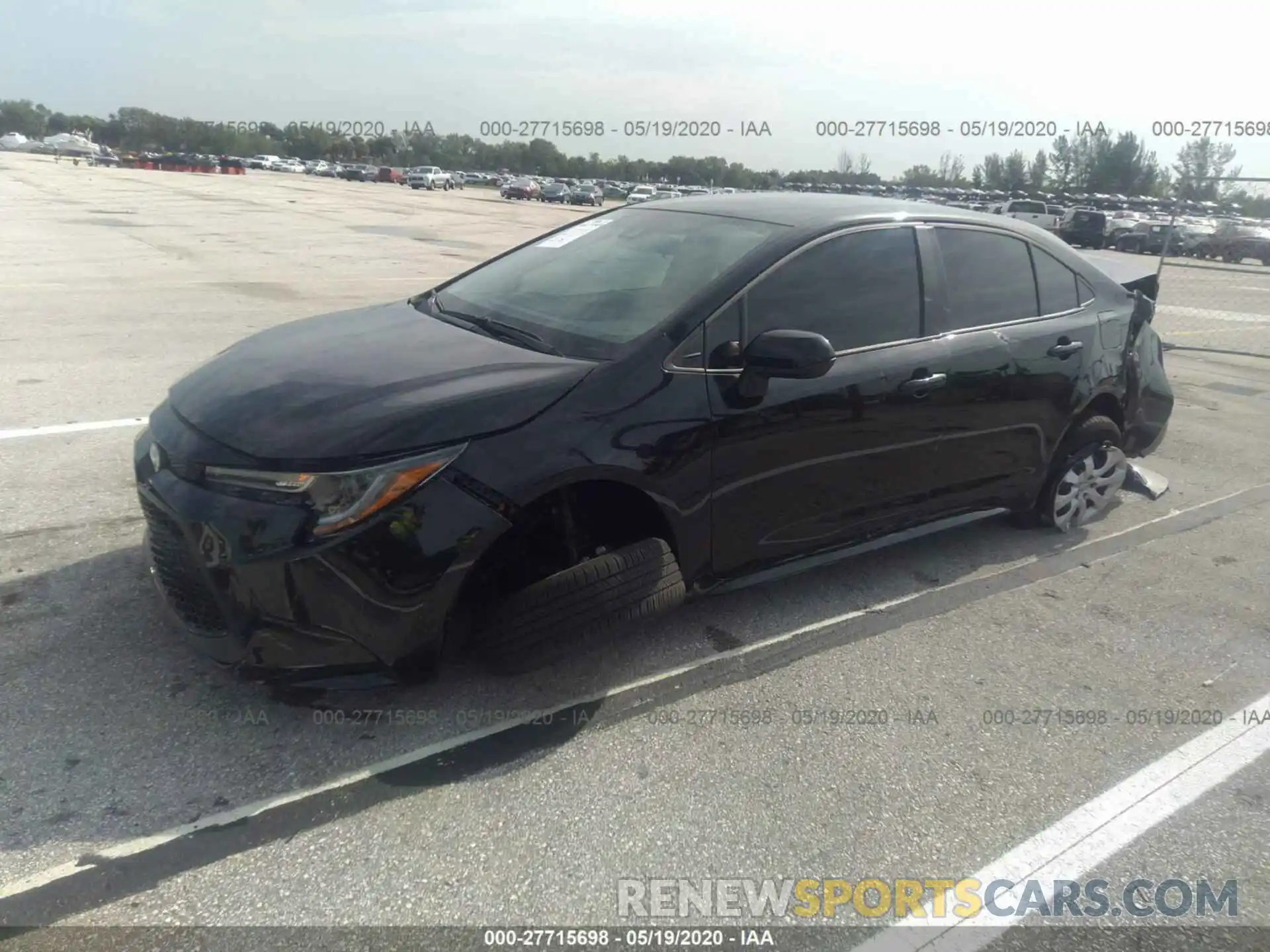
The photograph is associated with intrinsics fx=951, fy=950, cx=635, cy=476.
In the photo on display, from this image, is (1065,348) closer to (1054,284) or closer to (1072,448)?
(1054,284)

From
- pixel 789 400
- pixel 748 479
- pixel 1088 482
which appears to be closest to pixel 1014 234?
pixel 1088 482

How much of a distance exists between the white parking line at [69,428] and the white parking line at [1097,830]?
5385 mm

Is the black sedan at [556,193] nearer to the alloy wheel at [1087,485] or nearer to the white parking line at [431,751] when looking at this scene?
the alloy wheel at [1087,485]

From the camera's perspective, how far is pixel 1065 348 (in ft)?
15.4

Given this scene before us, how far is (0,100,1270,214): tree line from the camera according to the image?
1398 cm

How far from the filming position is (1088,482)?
16.8 ft

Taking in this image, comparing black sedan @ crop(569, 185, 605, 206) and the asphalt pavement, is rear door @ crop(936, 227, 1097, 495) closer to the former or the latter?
the asphalt pavement

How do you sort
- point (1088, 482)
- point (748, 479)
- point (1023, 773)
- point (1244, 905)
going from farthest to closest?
point (1088, 482), point (748, 479), point (1023, 773), point (1244, 905)

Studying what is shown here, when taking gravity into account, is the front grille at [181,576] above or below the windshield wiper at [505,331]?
below

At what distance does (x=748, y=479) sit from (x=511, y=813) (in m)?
1.47

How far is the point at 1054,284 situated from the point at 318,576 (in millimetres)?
3893

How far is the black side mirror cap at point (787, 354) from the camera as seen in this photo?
336cm

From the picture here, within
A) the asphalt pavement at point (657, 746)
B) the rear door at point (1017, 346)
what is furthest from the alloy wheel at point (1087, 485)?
the rear door at point (1017, 346)

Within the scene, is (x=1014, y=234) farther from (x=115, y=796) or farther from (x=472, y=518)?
(x=115, y=796)
